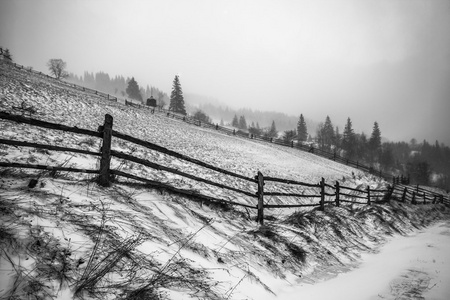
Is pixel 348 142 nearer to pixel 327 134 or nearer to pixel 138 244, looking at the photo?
pixel 327 134

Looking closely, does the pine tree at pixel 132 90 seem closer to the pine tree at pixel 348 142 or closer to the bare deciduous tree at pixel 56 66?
the bare deciduous tree at pixel 56 66

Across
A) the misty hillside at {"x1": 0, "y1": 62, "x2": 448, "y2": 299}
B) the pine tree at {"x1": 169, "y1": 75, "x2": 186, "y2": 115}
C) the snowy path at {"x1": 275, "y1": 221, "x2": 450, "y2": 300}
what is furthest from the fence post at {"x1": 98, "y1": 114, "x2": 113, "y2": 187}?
the pine tree at {"x1": 169, "y1": 75, "x2": 186, "y2": 115}

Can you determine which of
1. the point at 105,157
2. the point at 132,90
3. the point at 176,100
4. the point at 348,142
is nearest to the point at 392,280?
the point at 105,157

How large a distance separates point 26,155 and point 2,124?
353 cm

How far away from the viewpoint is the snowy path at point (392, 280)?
3553 millimetres

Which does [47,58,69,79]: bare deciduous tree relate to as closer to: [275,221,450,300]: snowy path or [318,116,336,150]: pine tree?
[275,221,450,300]: snowy path

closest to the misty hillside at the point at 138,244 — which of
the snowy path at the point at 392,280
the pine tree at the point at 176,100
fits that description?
the snowy path at the point at 392,280

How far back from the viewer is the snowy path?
3553 mm

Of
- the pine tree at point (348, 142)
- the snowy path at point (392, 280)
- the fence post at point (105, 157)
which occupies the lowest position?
the snowy path at point (392, 280)

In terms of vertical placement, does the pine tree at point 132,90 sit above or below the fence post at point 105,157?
above

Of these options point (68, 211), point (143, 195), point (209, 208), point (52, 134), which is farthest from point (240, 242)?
point (52, 134)

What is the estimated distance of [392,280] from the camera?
4.07 m

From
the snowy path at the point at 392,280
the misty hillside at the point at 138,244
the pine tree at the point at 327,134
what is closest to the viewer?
the misty hillside at the point at 138,244

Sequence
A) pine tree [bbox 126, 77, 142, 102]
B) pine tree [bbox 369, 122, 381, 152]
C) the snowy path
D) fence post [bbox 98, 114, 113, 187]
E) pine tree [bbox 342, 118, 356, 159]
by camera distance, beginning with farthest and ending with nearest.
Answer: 1. pine tree [bbox 126, 77, 142, 102]
2. pine tree [bbox 369, 122, 381, 152]
3. pine tree [bbox 342, 118, 356, 159]
4. fence post [bbox 98, 114, 113, 187]
5. the snowy path
